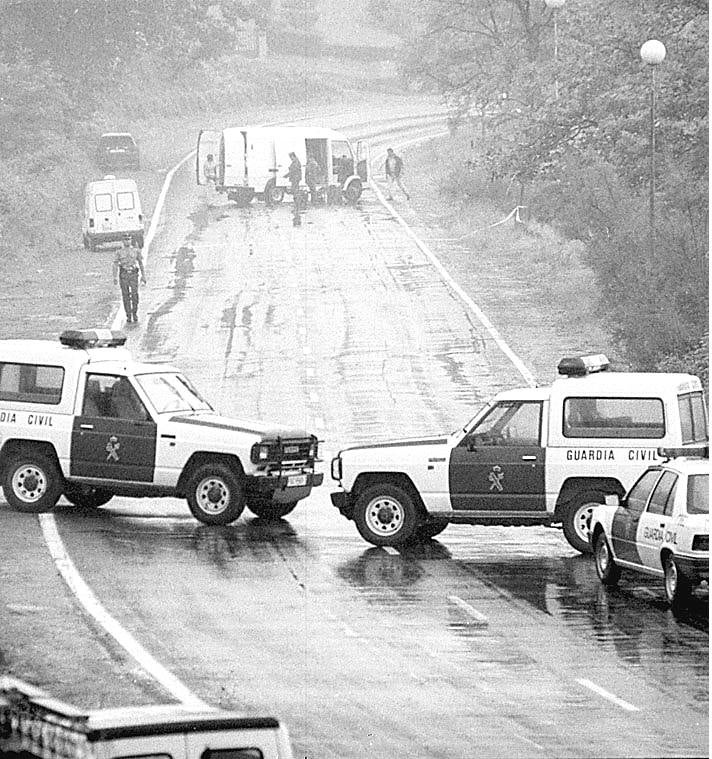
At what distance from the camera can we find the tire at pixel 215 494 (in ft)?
72.5

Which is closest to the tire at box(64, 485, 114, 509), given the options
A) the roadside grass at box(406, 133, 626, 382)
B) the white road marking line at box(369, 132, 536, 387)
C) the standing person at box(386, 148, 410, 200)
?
the white road marking line at box(369, 132, 536, 387)

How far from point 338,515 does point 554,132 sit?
97.8 feet

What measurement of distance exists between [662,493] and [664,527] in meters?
0.66

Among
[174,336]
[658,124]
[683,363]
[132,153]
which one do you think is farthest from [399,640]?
[132,153]

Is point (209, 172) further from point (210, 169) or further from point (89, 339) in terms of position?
point (89, 339)

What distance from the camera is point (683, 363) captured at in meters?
37.0

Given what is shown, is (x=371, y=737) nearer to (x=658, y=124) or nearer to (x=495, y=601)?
(x=495, y=601)

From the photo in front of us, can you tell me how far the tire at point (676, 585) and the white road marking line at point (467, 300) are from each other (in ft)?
60.9

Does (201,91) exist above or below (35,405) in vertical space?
above

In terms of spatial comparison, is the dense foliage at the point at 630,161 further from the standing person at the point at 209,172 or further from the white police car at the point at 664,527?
the white police car at the point at 664,527

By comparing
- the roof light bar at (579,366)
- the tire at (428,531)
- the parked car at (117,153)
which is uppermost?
the parked car at (117,153)

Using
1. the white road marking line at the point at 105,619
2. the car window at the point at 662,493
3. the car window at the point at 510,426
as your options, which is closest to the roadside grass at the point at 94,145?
the white road marking line at the point at 105,619

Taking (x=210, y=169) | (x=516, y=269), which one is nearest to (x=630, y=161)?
(x=516, y=269)

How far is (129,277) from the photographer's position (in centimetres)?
4306
